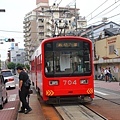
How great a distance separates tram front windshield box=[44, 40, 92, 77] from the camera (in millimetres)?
15516

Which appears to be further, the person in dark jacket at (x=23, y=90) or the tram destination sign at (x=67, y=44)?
the tram destination sign at (x=67, y=44)

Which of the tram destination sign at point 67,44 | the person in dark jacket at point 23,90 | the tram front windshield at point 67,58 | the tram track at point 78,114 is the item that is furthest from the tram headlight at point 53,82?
the person in dark jacket at point 23,90

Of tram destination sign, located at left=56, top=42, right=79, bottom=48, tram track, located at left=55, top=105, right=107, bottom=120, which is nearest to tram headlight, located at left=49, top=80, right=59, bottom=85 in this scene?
tram track, located at left=55, top=105, right=107, bottom=120

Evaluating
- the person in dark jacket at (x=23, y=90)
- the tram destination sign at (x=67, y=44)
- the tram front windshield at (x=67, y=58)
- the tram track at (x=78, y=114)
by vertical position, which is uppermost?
the tram destination sign at (x=67, y=44)

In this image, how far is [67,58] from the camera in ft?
51.5

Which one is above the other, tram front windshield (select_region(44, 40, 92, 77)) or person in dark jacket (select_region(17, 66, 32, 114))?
tram front windshield (select_region(44, 40, 92, 77))

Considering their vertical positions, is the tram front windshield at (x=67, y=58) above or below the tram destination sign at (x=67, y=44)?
below

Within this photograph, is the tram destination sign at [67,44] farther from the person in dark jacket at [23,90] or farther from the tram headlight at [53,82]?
the person in dark jacket at [23,90]

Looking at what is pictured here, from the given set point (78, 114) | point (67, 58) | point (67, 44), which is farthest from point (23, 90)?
point (67, 44)

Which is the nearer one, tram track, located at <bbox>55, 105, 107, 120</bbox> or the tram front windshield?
tram track, located at <bbox>55, 105, 107, 120</bbox>

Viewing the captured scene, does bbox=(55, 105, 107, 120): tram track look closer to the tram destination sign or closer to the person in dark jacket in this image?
the person in dark jacket

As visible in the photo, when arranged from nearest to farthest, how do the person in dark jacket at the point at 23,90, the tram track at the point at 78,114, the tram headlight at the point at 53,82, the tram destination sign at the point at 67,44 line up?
1. the tram track at the point at 78,114
2. the person in dark jacket at the point at 23,90
3. the tram headlight at the point at 53,82
4. the tram destination sign at the point at 67,44

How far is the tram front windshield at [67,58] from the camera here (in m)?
15.5

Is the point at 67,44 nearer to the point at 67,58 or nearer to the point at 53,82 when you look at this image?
the point at 67,58
